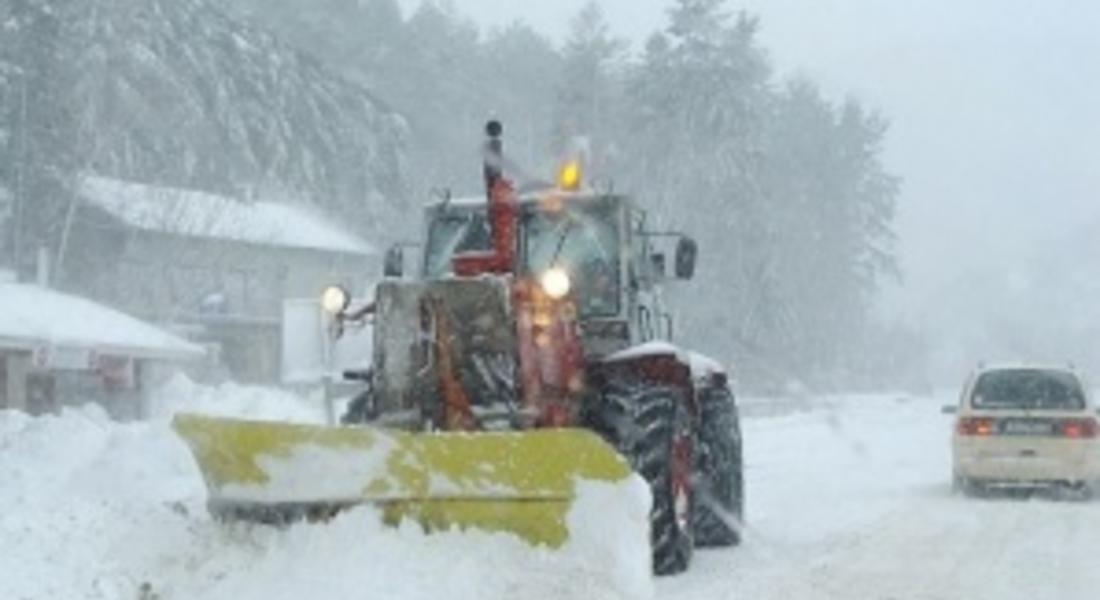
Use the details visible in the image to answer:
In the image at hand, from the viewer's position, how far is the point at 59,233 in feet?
138

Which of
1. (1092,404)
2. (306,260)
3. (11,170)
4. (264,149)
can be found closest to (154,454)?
(1092,404)

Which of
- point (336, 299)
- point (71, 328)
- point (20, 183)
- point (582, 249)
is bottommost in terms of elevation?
point (71, 328)

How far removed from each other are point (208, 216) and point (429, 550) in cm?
3859

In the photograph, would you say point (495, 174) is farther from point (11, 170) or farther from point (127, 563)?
point (11, 170)

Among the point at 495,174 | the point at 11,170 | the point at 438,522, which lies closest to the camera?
the point at 438,522

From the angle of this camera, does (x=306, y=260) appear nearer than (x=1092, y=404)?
No

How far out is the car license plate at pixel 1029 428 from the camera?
57.4 feet

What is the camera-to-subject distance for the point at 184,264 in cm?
4672

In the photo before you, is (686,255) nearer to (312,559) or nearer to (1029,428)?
(312,559)

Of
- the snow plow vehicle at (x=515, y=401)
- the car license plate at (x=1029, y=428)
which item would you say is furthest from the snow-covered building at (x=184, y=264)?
the snow plow vehicle at (x=515, y=401)

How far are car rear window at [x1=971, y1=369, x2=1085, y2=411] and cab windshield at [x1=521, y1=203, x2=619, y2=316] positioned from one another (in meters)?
7.37

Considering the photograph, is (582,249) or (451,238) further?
(451,238)

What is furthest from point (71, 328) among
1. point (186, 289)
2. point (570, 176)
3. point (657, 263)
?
point (186, 289)

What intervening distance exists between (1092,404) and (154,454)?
988 centimetres
